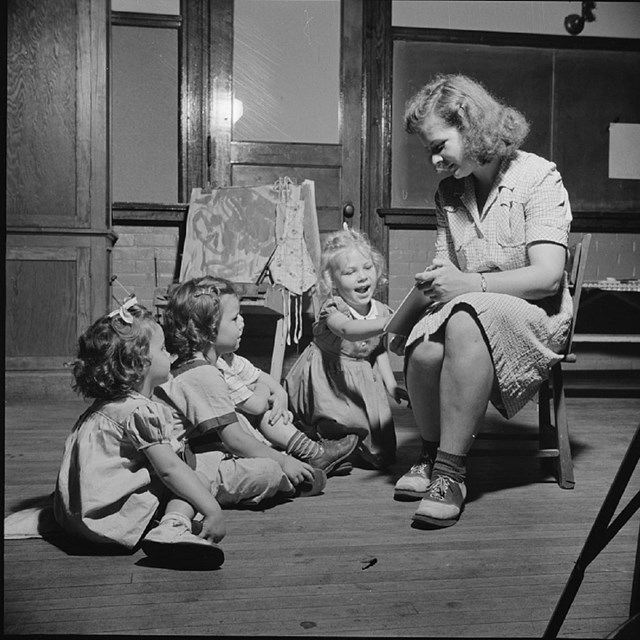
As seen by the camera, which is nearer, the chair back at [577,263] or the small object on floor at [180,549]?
the small object on floor at [180,549]

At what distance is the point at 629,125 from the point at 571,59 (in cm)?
62

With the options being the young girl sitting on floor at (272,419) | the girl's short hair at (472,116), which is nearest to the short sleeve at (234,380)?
the young girl sitting on floor at (272,419)

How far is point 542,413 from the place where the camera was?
250cm

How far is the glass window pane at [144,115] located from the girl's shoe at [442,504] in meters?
3.58

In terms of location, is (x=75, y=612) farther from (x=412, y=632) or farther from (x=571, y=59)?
(x=571, y=59)

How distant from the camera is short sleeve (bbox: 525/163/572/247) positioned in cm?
209

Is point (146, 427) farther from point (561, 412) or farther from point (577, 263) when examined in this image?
point (577, 263)

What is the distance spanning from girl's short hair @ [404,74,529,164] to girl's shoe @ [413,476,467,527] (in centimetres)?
89

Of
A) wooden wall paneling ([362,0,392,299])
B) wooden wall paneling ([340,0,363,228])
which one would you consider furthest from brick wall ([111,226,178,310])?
wooden wall paneling ([362,0,392,299])

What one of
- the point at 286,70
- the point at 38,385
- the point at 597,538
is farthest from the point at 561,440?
the point at 286,70

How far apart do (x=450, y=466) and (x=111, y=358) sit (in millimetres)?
886

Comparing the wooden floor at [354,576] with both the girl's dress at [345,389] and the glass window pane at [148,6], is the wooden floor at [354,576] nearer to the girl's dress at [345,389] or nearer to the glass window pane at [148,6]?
the girl's dress at [345,389]

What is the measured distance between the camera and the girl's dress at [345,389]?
2.53 meters

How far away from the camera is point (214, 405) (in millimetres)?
1956
